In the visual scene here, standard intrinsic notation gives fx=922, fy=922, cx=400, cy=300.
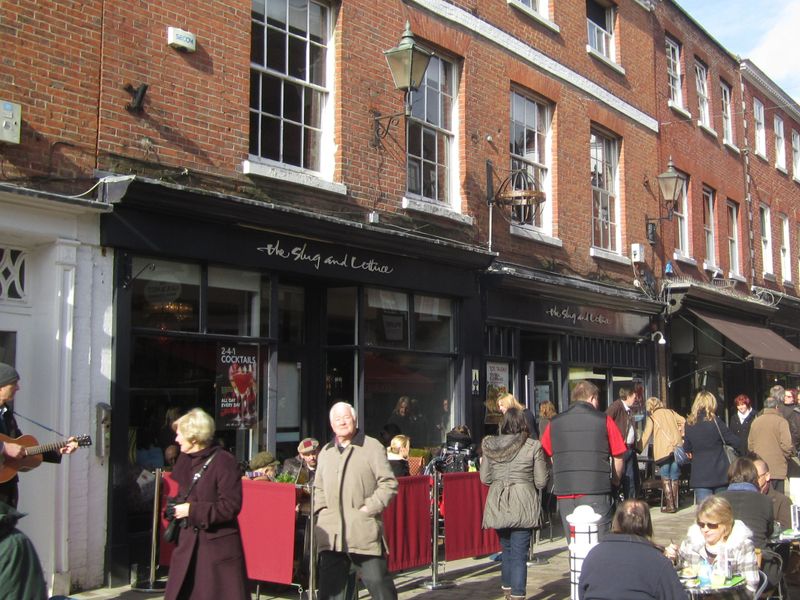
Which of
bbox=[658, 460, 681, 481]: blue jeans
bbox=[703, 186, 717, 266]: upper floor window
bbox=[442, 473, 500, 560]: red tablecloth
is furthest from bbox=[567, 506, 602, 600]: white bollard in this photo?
bbox=[703, 186, 717, 266]: upper floor window

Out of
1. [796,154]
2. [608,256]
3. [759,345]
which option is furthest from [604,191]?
[796,154]

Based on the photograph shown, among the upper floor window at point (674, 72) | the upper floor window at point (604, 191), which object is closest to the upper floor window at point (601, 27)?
the upper floor window at point (604, 191)

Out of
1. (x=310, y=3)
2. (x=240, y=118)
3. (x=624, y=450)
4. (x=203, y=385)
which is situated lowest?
(x=624, y=450)

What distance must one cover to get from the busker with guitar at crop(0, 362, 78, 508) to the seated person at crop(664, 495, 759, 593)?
12.7ft

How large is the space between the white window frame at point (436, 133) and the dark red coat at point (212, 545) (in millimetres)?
6664

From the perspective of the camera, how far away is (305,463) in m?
8.18

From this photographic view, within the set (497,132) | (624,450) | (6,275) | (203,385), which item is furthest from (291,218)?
(497,132)

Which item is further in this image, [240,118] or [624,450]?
[240,118]

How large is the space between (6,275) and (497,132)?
7.35 meters

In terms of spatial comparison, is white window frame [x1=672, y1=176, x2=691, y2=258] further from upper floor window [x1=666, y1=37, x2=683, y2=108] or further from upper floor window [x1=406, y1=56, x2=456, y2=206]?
upper floor window [x1=406, y1=56, x2=456, y2=206]

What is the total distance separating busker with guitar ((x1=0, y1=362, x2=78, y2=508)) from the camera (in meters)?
5.59

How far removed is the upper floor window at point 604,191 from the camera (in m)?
15.6

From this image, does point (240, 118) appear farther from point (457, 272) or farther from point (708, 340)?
point (708, 340)

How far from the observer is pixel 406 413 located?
37.1 ft
